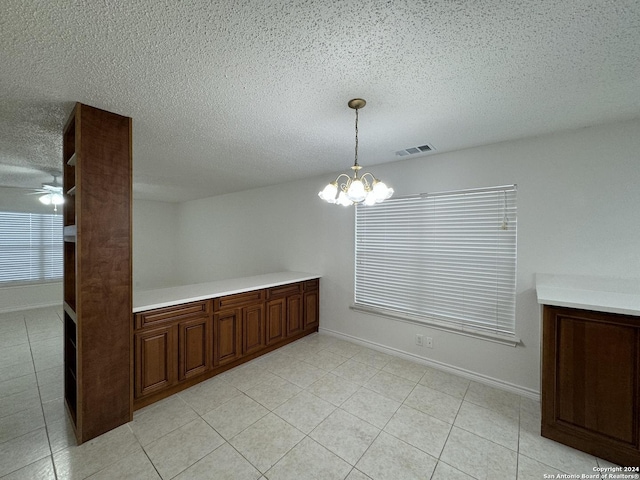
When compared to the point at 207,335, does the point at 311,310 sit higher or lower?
lower

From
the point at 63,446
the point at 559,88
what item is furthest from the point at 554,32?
the point at 63,446

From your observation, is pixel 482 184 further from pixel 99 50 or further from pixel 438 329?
pixel 99 50

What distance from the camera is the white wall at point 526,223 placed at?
2105 mm

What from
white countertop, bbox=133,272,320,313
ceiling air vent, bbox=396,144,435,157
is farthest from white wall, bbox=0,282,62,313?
ceiling air vent, bbox=396,144,435,157

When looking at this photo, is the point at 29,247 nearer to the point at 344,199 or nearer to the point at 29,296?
the point at 29,296

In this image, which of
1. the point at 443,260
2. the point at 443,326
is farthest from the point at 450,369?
the point at 443,260

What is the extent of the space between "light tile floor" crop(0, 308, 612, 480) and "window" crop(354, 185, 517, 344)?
68 cm

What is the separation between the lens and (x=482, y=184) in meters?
2.67

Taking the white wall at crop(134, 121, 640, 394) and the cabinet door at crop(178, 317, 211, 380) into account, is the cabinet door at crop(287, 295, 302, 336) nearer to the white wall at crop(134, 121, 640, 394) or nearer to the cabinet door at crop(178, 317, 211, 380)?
the white wall at crop(134, 121, 640, 394)

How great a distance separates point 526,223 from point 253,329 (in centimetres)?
307

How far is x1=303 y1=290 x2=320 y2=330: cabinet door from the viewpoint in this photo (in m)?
3.84

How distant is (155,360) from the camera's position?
2.28 meters

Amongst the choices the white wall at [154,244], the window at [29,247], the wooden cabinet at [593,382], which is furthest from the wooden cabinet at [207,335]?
the window at [29,247]

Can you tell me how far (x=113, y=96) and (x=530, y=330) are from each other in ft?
12.8
